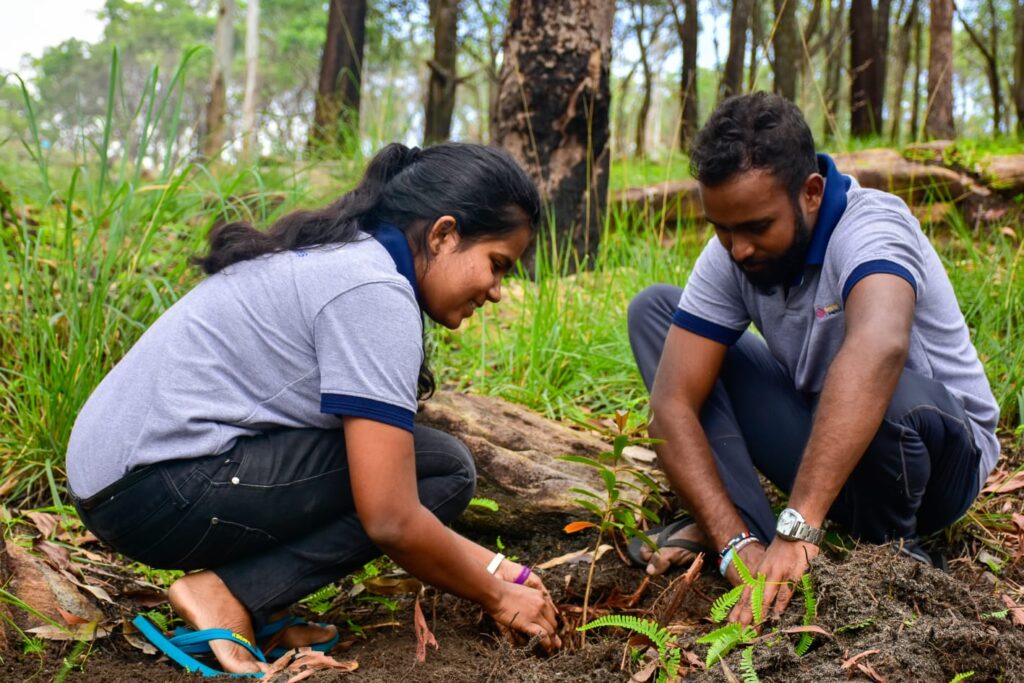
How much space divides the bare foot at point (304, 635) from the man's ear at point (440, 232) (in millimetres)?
925

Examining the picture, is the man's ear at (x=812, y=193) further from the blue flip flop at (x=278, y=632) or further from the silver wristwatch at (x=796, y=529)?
the blue flip flop at (x=278, y=632)

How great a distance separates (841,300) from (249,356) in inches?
53.7

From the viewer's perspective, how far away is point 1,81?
2.98 meters

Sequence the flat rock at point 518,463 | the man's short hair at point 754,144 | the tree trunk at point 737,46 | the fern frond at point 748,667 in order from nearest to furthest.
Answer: the fern frond at point 748,667, the man's short hair at point 754,144, the flat rock at point 518,463, the tree trunk at point 737,46

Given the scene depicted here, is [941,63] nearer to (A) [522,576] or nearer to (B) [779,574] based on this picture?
(B) [779,574]

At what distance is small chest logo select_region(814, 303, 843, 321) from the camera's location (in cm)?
229

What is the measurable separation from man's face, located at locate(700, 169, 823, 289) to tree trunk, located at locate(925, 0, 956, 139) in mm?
5769

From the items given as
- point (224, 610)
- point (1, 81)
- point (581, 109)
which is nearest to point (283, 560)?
point (224, 610)

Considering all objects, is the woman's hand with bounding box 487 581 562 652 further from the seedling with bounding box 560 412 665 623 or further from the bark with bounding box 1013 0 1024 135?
the bark with bounding box 1013 0 1024 135

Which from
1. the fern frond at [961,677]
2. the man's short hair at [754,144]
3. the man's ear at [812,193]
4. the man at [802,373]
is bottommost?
the fern frond at [961,677]

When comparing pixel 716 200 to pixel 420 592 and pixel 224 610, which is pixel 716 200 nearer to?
pixel 420 592

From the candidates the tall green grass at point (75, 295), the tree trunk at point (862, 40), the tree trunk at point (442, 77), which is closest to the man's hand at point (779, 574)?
the tall green grass at point (75, 295)

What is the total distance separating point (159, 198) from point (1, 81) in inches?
23.1

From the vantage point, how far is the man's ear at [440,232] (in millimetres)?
1925
